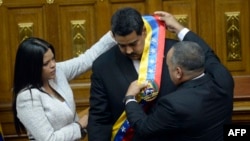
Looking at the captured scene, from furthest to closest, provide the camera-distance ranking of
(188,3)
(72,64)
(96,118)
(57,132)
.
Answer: (188,3) → (72,64) → (57,132) → (96,118)

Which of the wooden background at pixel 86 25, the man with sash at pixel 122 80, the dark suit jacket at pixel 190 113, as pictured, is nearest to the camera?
the dark suit jacket at pixel 190 113

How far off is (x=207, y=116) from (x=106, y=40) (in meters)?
1.01

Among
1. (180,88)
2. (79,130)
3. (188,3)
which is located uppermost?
(188,3)

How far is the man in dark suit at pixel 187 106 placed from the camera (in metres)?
3.33

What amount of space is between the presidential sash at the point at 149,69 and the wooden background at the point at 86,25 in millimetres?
1920

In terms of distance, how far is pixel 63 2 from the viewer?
5789 millimetres

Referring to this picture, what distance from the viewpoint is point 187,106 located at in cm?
333

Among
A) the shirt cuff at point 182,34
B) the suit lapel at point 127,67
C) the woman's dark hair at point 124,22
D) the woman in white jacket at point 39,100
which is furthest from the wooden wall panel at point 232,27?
the woman's dark hair at point 124,22

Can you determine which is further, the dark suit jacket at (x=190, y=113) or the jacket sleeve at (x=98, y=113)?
the jacket sleeve at (x=98, y=113)

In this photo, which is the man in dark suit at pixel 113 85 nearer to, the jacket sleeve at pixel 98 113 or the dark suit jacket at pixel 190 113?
the jacket sleeve at pixel 98 113

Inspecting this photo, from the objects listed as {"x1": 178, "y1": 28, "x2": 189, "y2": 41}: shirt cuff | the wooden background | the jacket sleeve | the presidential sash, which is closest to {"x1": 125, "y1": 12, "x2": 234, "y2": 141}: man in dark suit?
the presidential sash

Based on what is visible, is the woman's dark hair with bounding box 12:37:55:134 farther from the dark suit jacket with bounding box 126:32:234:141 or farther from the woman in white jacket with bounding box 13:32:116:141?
the dark suit jacket with bounding box 126:32:234:141

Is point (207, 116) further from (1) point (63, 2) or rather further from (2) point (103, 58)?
(1) point (63, 2)

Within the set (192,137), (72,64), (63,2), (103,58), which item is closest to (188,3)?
(63,2)
